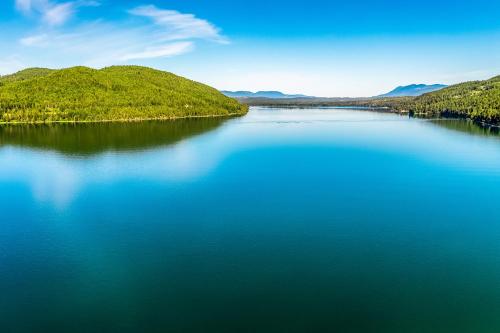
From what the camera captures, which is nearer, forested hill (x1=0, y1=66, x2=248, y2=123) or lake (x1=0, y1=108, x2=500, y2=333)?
lake (x1=0, y1=108, x2=500, y2=333)

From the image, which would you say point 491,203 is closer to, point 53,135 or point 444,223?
point 444,223

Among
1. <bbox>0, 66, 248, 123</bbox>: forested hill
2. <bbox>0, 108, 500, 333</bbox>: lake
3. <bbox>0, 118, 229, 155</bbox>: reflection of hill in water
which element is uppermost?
<bbox>0, 66, 248, 123</bbox>: forested hill

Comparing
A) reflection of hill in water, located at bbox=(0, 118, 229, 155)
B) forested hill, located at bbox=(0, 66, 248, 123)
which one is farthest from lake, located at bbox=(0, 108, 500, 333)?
forested hill, located at bbox=(0, 66, 248, 123)

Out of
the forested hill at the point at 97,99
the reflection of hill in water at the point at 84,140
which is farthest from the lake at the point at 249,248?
the forested hill at the point at 97,99

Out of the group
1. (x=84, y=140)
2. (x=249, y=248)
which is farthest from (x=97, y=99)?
(x=249, y=248)

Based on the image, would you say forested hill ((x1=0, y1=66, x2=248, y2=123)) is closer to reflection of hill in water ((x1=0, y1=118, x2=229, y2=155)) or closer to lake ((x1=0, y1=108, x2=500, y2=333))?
reflection of hill in water ((x1=0, y1=118, x2=229, y2=155))

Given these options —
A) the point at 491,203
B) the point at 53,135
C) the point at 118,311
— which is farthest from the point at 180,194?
the point at 53,135
